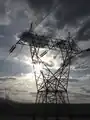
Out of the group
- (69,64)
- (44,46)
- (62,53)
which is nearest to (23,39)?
(44,46)

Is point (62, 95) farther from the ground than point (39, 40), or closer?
closer

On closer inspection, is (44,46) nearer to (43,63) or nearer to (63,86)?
(43,63)

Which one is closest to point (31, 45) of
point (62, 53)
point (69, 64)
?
point (62, 53)

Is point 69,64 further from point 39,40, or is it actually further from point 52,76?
point 39,40

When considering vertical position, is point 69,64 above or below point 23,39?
below
